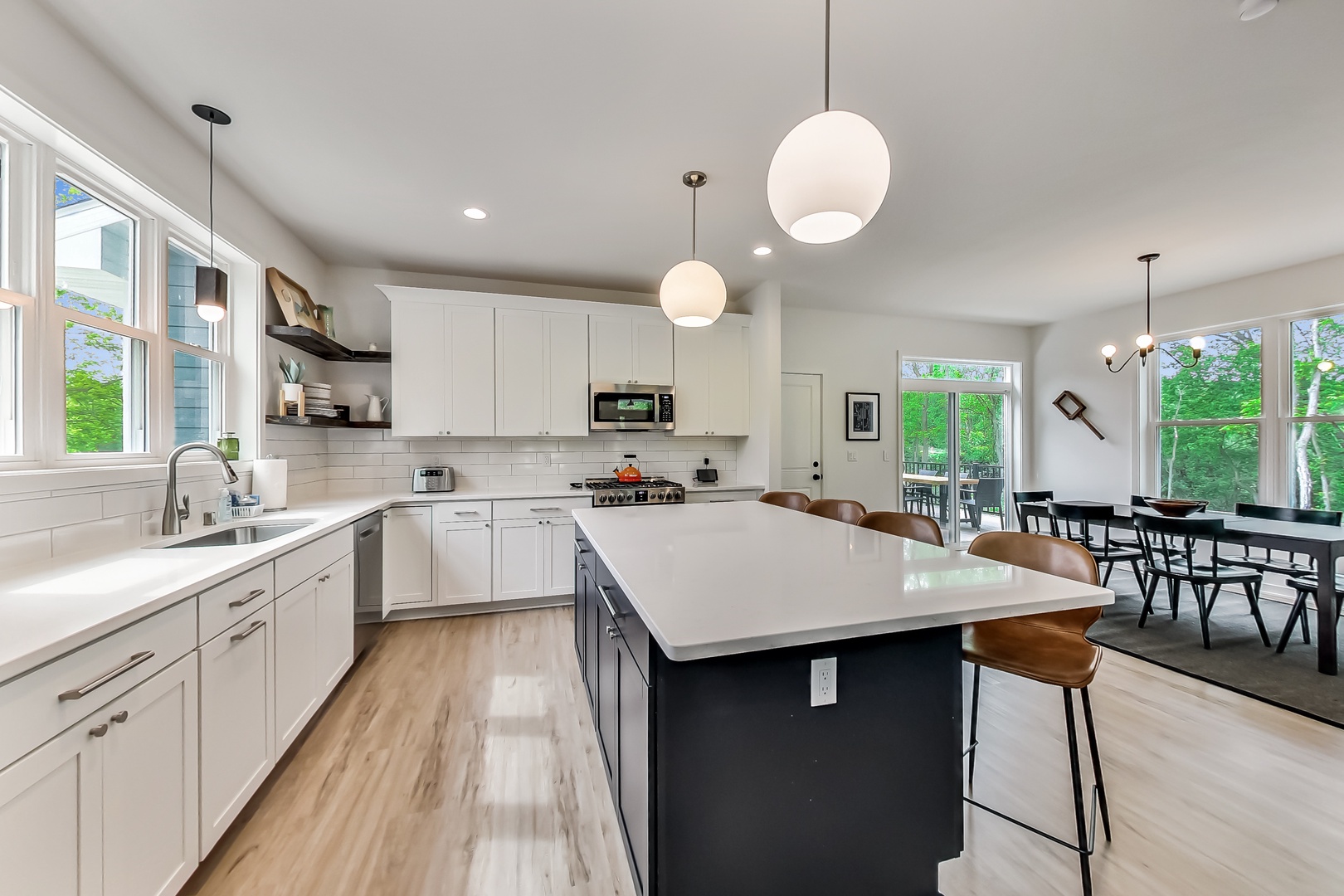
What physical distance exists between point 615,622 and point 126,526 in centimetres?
194

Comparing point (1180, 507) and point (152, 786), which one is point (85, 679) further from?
point (1180, 507)

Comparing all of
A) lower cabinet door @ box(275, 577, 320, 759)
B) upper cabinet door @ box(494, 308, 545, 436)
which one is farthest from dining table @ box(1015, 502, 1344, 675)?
lower cabinet door @ box(275, 577, 320, 759)

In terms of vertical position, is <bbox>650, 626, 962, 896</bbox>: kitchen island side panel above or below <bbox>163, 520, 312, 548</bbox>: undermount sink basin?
below

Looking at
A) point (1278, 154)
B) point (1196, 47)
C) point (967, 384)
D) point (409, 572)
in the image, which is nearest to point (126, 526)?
point (409, 572)

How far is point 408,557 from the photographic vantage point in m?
3.65

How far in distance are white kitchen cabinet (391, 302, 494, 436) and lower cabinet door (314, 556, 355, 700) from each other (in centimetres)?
146

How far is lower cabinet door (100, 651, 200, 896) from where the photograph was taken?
44.3 inches

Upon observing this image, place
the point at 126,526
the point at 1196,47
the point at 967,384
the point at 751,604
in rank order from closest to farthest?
the point at 751,604 → the point at 1196,47 → the point at 126,526 → the point at 967,384

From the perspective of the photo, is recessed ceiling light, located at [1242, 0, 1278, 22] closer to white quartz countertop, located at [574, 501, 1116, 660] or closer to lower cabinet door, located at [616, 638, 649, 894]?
white quartz countertop, located at [574, 501, 1116, 660]

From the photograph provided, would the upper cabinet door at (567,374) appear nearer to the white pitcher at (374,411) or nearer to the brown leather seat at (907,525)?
the white pitcher at (374,411)

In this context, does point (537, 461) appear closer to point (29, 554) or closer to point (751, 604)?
point (29, 554)

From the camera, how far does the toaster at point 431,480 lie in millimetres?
3938

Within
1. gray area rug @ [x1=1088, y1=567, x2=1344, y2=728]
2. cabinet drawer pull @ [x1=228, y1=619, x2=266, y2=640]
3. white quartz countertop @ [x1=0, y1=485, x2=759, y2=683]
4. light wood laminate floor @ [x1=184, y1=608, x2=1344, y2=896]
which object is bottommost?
light wood laminate floor @ [x1=184, y1=608, x2=1344, y2=896]

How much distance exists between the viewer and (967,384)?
6156mm
